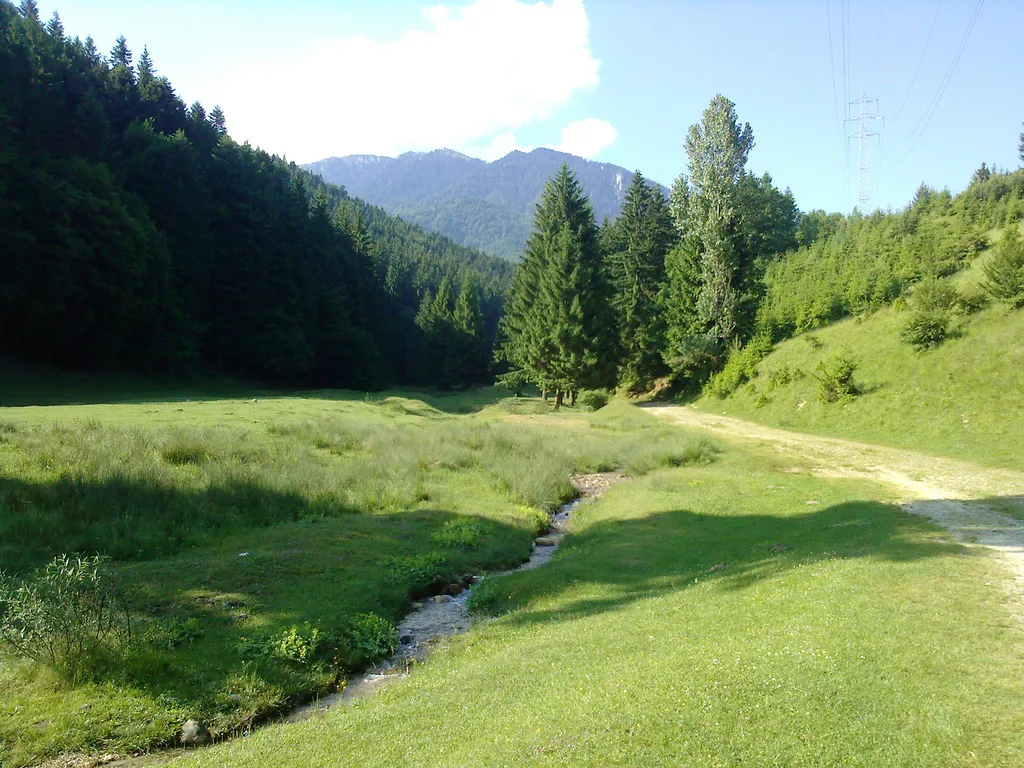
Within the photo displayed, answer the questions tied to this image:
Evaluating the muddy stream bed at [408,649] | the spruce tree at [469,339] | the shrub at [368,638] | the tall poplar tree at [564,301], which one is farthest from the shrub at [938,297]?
the spruce tree at [469,339]

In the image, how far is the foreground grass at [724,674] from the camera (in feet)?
17.5

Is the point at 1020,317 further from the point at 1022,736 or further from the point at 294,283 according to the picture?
the point at 294,283

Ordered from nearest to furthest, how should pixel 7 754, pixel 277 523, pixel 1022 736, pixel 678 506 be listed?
pixel 1022 736 → pixel 7 754 → pixel 277 523 → pixel 678 506

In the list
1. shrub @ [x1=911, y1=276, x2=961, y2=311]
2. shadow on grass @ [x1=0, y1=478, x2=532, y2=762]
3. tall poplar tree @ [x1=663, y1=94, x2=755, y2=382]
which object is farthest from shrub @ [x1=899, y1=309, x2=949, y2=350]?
shadow on grass @ [x1=0, y1=478, x2=532, y2=762]

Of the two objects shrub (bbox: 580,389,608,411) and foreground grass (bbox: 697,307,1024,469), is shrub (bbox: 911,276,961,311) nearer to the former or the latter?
foreground grass (bbox: 697,307,1024,469)

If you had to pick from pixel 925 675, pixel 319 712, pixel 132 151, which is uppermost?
pixel 132 151

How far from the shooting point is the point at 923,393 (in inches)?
1155

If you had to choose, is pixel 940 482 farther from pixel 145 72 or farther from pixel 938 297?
pixel 145 72

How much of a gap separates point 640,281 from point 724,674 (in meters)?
61.0

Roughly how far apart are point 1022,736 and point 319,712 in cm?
814

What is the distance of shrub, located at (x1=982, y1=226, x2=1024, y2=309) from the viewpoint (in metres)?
29.5

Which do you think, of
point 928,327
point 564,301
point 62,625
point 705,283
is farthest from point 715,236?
point 62,625

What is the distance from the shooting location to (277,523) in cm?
1611

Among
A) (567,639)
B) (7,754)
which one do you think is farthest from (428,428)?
(7,754)
